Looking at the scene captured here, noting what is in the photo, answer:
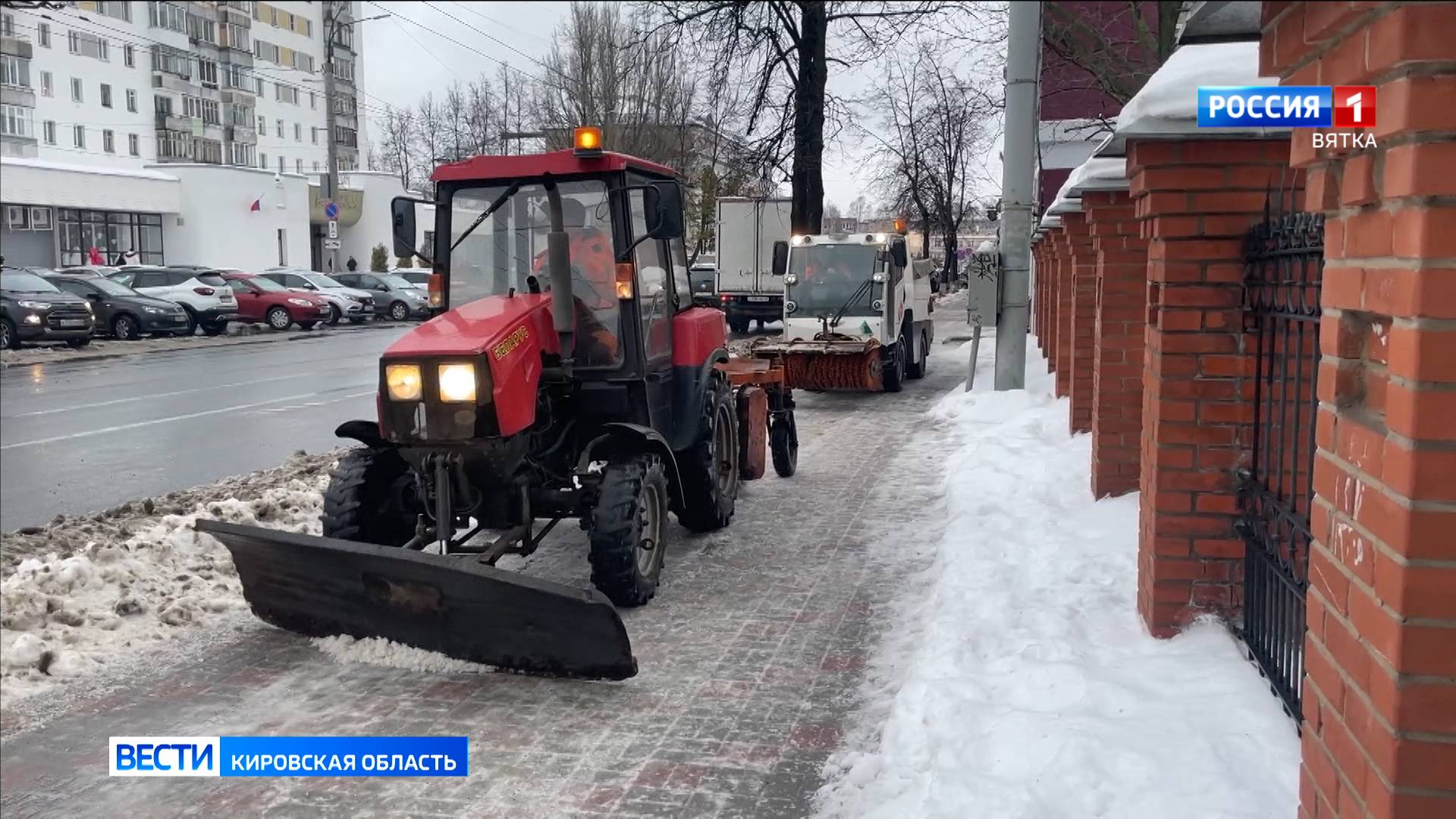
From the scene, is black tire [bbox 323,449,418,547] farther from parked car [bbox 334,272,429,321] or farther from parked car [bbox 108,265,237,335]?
parked car [bbox 334,272,429,321]

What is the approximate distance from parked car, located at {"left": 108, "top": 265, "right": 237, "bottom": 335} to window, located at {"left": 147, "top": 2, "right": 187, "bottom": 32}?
107 feet

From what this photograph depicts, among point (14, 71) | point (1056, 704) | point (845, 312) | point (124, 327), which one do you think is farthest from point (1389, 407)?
point (14, 71)

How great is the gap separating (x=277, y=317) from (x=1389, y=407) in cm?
3359

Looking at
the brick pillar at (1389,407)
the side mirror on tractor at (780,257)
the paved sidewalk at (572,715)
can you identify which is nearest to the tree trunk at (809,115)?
the side mirror on tractor at (780,257)

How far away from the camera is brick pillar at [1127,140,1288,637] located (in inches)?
181

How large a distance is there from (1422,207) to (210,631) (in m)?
5.72

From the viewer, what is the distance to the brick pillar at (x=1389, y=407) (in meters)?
2.03

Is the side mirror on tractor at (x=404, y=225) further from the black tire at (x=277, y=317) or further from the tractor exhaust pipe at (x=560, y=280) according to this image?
the black tire at (x=277, y=317)

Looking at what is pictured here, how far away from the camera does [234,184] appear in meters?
48.4

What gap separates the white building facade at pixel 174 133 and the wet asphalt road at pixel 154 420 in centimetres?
1117

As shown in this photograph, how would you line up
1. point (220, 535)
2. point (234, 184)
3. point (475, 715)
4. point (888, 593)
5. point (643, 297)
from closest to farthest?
point (475, 715)
point (220, 535)
point (888, 593)
point (643, 297)
point (234, 184)

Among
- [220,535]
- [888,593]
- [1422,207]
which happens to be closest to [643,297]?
[888,593]

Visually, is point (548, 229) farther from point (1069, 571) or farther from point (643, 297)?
point (1069, 571)

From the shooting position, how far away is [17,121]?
55.8 meters
